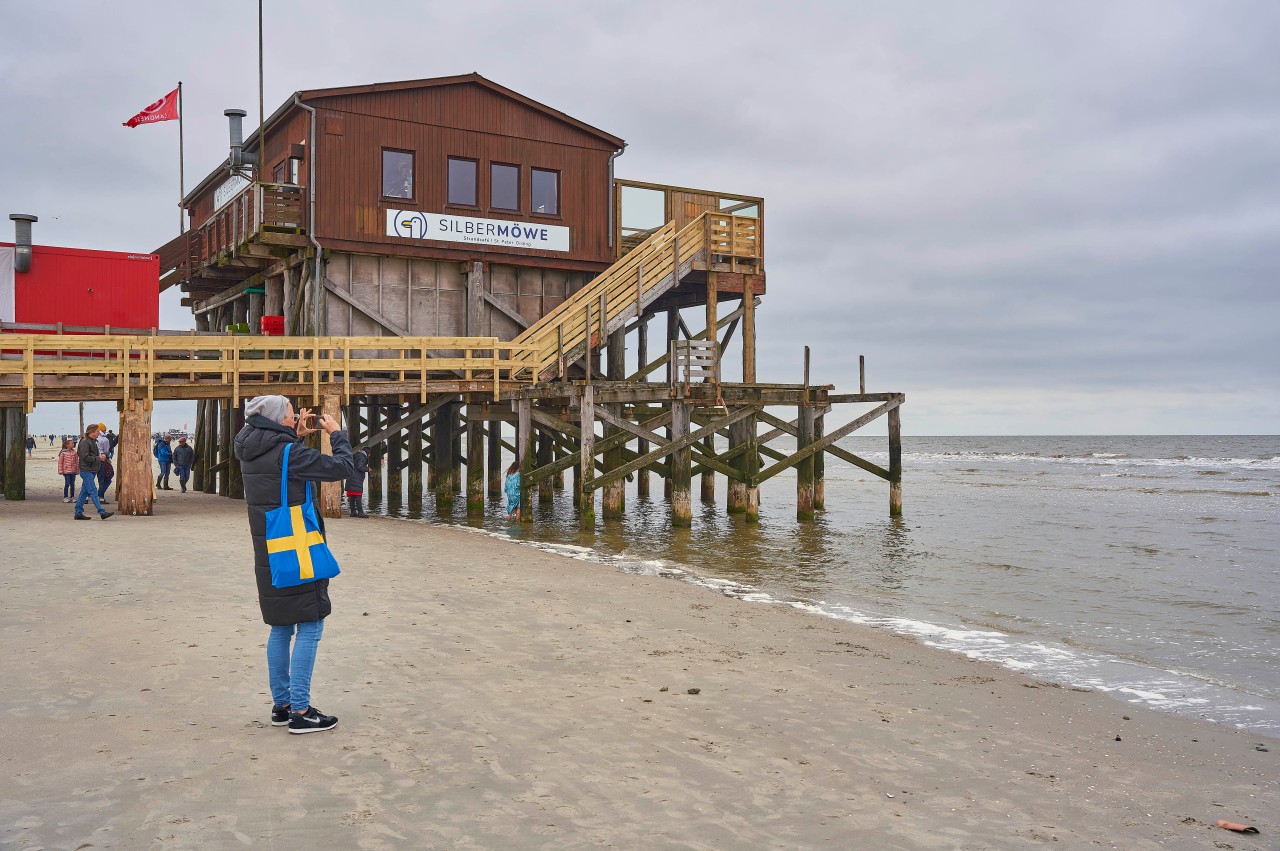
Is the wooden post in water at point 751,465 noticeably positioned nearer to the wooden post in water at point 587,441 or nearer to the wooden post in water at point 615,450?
the wooden post in water at point 615,450

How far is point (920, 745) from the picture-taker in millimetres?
6445

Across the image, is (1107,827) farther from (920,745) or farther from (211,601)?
(211,601)

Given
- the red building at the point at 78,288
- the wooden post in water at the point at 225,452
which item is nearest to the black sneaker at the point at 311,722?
the red building at the point at 78,288

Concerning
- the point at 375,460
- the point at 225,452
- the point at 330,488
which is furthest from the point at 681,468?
the point at 225,452

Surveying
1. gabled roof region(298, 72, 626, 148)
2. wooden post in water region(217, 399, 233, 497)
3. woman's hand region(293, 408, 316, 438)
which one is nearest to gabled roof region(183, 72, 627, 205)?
gabled roof region(298, 72, 626, 148)

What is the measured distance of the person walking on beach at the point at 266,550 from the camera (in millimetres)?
5660

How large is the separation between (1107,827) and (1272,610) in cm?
1096

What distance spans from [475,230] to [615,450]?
6.35m

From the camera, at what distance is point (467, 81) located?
2403 cm

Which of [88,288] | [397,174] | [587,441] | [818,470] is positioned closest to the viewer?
[587,441]

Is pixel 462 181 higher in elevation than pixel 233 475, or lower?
higher

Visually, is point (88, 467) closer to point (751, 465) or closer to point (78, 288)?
point (78, 288)

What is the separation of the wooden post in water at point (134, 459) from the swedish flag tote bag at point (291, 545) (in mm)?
14364

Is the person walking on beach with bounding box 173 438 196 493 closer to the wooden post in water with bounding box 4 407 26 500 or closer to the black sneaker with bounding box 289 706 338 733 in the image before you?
the wooden post in water with bounding box 4 407 26 500
